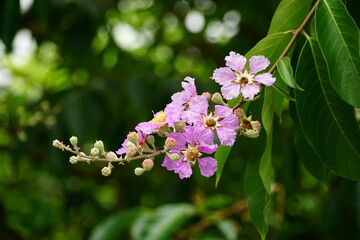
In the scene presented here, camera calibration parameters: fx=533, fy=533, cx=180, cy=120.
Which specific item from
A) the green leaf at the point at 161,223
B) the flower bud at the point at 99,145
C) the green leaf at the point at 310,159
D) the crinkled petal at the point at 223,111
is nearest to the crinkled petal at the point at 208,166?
the crinkled petal at the point at 223,111

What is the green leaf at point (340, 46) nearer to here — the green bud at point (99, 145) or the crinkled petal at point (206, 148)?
the crinkled petal at point (206, 148)

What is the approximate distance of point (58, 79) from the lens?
17.0 feet

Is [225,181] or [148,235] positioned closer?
[148,235]

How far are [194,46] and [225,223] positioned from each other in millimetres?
2216

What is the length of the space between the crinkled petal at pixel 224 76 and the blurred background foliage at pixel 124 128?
465mm

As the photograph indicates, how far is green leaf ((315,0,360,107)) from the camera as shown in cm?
107

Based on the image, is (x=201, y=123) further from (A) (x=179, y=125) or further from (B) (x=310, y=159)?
(B) (x=310, y=159)

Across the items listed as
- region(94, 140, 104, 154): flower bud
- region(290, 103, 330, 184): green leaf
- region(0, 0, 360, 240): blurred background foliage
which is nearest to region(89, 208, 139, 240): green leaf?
region(0, 0, 360, 240): blurred background foliage

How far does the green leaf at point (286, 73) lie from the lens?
1035 mm

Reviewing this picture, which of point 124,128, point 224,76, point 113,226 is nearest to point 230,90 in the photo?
point 224,76

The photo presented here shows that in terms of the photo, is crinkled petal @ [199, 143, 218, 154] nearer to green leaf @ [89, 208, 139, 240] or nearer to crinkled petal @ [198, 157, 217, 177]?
crinkled petal @ [198, 157, 217, 177]

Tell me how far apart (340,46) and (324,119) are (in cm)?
18

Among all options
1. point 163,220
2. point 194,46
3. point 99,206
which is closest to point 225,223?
point 163,220

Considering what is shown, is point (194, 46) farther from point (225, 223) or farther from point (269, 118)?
point (269, 118)
